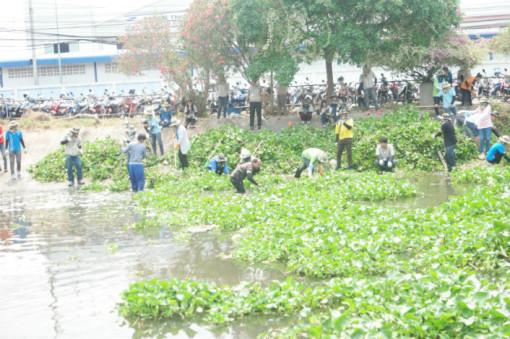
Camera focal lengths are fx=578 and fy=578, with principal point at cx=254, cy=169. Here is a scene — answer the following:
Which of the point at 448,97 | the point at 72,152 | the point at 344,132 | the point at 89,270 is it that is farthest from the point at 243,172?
the point at 448,97

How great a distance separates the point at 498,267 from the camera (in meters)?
7.56

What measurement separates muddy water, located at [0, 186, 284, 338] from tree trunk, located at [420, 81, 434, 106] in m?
13.9

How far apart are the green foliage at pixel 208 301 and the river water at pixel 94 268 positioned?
14cm

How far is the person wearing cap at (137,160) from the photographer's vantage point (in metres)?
15.3

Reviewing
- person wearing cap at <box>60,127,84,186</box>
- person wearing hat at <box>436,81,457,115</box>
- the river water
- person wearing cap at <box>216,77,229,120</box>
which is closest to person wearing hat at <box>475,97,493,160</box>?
person wearing hat at <box>436,81,457,115</box>

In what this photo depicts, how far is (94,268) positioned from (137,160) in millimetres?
6857

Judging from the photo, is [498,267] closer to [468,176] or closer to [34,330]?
[34,330]

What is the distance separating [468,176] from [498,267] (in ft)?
24.9

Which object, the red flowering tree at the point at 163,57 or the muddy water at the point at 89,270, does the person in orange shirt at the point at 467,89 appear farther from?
the muddy water at the point at 89,270

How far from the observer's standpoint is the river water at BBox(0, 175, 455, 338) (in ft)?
21.2

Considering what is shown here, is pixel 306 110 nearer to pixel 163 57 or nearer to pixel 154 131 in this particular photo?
pixel 154 131

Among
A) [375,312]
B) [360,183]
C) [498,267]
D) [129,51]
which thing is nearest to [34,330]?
[375,312]

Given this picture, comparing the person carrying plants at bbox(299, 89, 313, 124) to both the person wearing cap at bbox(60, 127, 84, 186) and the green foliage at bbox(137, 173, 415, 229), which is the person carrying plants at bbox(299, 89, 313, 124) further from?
the person wearing cap at bbox(60, 127, 84, 186)

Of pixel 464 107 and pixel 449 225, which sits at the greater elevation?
pixel 464 107
